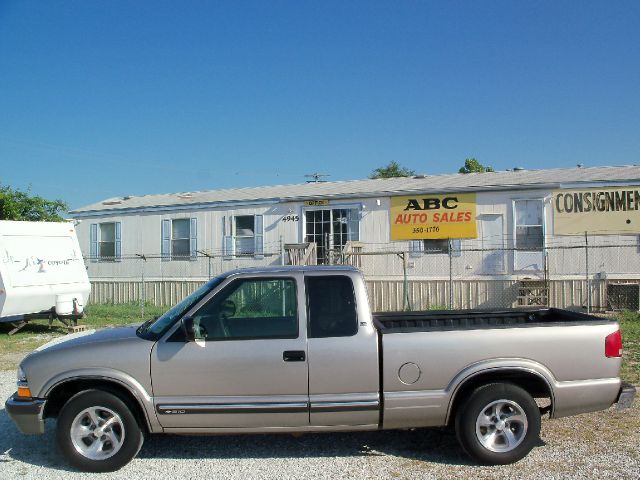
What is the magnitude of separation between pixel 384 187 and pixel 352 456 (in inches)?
527

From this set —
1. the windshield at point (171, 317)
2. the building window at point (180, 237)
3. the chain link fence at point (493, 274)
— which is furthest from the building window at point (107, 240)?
the windshield at point (171, 317)

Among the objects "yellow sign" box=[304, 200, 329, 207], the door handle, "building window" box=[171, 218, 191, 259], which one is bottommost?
the door handle

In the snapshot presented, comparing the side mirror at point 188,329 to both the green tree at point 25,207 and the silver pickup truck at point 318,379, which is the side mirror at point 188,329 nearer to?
the silver pickup truck at point 318,379

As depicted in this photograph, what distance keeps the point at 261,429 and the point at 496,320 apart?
9.17ft

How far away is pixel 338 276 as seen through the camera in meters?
5.12

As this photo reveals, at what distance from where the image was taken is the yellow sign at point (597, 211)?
1506 centimetres

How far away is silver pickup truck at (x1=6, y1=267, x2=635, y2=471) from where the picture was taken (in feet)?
15.8

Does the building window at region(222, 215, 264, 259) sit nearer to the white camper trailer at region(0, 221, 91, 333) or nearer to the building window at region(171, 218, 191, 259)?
the building window at region(171, 218, 191, 259)

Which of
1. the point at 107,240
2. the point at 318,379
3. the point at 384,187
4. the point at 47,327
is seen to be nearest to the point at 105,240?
the point at 107,240

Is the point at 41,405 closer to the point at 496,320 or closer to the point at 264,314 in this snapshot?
the point at 264,314

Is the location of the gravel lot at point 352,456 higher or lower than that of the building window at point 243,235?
lower

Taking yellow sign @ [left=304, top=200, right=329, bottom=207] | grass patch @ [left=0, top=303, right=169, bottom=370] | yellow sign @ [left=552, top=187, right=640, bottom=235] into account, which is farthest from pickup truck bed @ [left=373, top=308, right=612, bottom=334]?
yellow sign @ [left=304, top=200, right=329, bottom=207]

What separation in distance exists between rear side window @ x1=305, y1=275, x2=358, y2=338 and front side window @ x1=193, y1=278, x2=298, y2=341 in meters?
0.15

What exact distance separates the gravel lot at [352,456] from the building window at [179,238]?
12.8m
